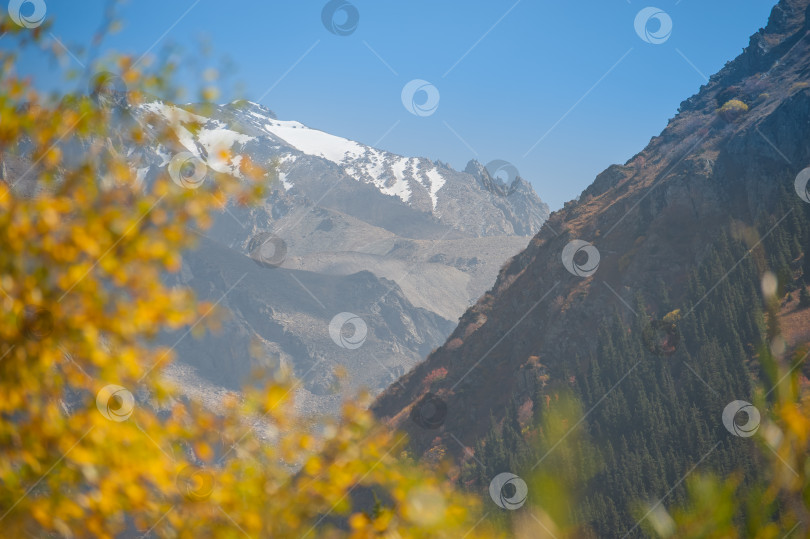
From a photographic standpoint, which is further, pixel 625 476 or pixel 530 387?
pixel 530 387

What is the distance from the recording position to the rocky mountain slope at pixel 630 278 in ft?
124

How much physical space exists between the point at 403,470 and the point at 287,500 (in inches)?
26.4

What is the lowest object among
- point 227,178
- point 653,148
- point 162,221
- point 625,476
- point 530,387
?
point 625,476

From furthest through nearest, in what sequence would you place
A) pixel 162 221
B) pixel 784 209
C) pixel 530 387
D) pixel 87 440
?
pixel 530 387
pixel 784 209
pixel 162 221
pixel 87 440

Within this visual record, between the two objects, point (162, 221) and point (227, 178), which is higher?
point (227, 178)

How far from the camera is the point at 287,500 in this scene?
3164mm

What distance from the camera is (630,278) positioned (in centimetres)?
4650

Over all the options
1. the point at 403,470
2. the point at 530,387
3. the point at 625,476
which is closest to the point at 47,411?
the point at 403,470

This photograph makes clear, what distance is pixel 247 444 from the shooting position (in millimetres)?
3385

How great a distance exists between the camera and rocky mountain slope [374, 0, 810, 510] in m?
37.8

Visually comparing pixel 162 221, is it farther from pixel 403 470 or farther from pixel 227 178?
pixel 403 470

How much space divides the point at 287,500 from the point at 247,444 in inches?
17.2

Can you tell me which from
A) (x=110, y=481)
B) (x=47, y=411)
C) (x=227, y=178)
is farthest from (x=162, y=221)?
(x=110, y=481)

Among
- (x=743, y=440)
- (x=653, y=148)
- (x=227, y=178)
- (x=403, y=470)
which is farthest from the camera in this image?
(x=653, y=148)
